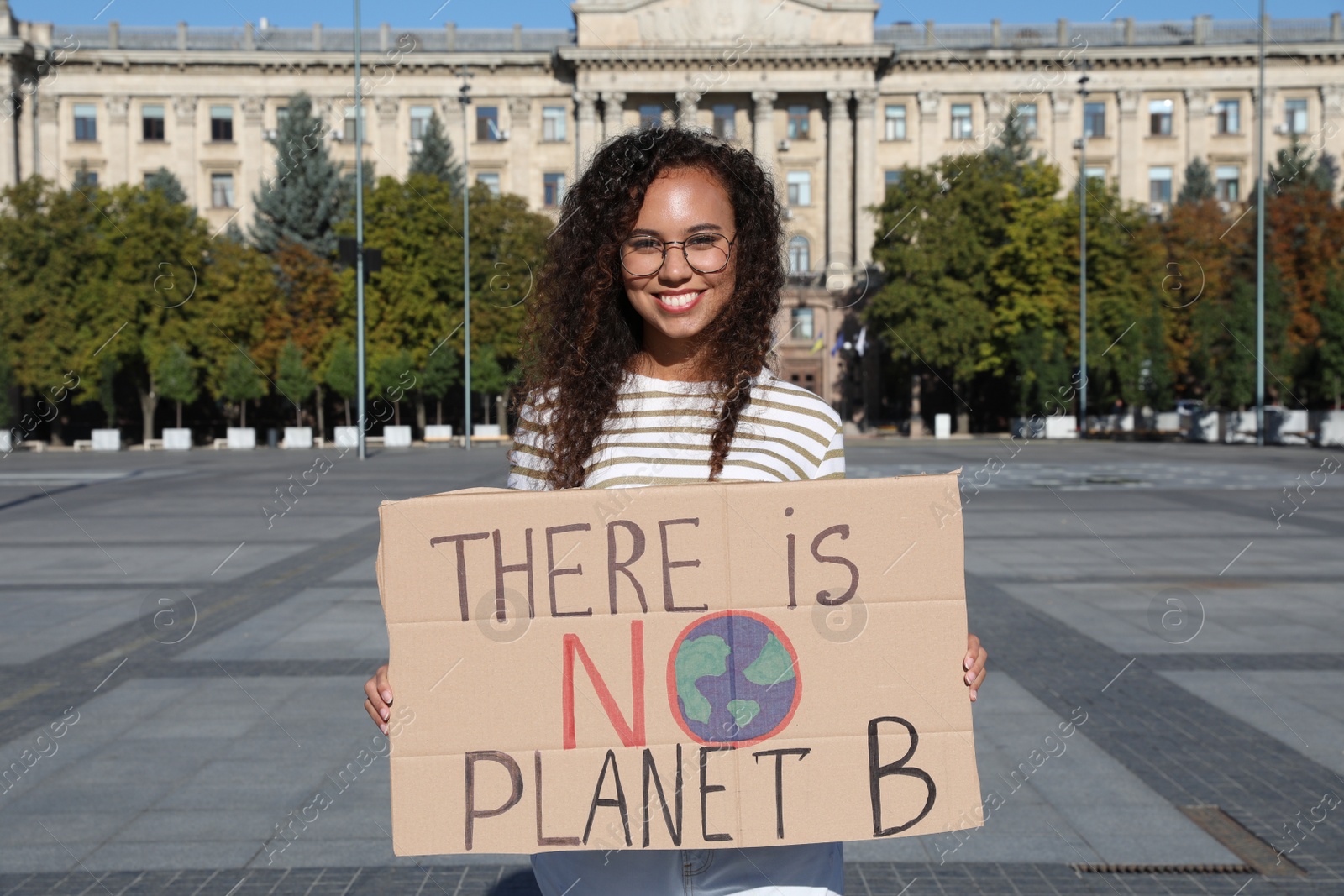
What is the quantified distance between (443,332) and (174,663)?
46813 millimetres

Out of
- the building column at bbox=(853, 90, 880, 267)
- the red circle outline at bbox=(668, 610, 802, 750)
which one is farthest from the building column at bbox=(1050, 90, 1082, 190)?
the red circle outline at bbox=(668, 610, 802, 750)

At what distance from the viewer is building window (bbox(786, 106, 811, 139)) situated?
228ft

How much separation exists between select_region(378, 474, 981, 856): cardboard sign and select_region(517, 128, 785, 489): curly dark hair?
8.0 inches

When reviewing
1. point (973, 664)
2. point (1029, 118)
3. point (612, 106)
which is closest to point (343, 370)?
point (612, 106)

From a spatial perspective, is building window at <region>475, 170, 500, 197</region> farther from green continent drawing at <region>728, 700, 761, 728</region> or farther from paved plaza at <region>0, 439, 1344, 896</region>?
green continent drawing at <region>728, 700, 761, 728</region>

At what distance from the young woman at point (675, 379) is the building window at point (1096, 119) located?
73.7m

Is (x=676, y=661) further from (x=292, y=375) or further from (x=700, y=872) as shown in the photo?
(x=292, y=375)

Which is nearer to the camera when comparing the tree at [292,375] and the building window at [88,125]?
the tree at [292,375]

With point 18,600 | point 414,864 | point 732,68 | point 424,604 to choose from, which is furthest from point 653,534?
point 732,68

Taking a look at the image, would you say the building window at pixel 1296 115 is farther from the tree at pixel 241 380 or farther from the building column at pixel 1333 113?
the tree at pixel 241 380

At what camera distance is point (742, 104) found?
6931 cm

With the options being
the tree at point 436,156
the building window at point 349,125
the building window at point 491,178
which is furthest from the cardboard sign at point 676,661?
the building window at point 349,125

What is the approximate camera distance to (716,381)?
9.26 ft

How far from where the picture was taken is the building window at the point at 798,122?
69625mm
